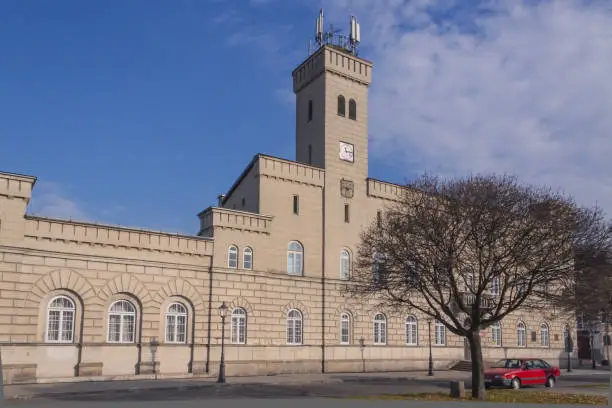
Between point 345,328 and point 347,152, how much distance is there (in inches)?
494

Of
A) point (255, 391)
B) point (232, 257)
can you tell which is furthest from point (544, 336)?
point (255, 391)

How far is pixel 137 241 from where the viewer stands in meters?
35.1

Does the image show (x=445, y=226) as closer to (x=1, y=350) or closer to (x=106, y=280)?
(x=106, y=280)

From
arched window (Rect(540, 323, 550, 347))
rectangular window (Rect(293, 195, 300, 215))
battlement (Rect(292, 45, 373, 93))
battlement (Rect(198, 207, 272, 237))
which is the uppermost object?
battlement (Rect(292, 45, 373, 93))

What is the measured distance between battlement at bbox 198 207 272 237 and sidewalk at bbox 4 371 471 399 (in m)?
9.05

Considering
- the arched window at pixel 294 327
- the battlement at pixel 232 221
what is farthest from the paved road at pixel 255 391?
the battlement at pixel 232 221

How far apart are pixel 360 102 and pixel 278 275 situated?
15.1m

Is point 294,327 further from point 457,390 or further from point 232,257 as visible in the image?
point 457,390

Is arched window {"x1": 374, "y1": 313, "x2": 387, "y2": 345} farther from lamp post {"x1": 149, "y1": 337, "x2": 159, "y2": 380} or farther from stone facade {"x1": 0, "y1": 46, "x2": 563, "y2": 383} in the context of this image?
lamp post {"x1": 149, "y1": 337, "x2": 159, "y2": 380}

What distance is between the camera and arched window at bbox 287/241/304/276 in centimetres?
4152

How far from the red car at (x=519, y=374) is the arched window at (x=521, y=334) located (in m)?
20.5

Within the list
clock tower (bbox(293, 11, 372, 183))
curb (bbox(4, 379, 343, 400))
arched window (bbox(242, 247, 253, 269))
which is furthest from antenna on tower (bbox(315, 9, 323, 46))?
curb (bbox(4, 379, 343, 400))

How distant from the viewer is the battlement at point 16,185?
31031mm

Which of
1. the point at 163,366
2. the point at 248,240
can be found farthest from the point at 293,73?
the point at 163,366
